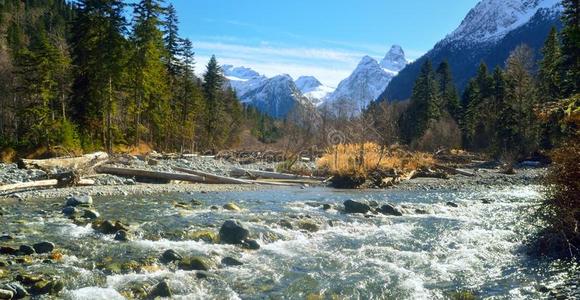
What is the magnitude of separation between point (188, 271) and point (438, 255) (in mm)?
5572

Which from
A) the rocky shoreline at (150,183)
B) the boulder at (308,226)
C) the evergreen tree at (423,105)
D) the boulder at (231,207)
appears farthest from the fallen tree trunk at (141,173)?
the evergreen tree at (423,105)

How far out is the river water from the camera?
7.92m

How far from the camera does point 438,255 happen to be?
1045 centimetres

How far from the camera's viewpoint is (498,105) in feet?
188

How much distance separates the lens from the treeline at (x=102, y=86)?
2944 centimetres

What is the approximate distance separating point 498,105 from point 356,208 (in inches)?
1903

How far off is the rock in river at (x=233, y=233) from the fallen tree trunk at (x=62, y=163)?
10659 mm

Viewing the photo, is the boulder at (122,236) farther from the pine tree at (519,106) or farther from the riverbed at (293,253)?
the pine tree at (519,106)

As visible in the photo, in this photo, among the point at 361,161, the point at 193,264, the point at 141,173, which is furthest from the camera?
the point at 361,161

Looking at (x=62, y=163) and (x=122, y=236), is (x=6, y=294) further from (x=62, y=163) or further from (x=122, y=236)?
(x=62, y=163)

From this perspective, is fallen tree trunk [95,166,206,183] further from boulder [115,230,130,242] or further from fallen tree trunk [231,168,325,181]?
boulder [115,230,130,242]

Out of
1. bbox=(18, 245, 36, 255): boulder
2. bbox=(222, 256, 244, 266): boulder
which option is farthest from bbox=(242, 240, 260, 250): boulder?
bbox=(18, 245, 36, 255): boulder

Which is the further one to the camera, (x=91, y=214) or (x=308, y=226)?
(x=308, y=226)

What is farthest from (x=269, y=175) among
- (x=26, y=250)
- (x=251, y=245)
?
(x=26, y=250)
